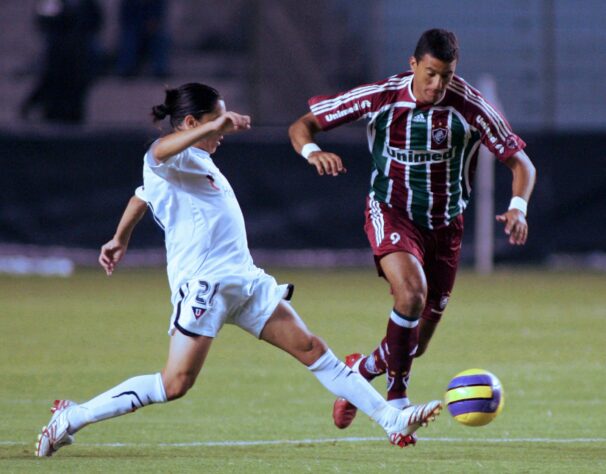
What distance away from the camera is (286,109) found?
2098 centimetres

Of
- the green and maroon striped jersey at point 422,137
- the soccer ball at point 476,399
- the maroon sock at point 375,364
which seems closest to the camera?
the soccer ball at point 476,399

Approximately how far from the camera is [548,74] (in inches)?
845

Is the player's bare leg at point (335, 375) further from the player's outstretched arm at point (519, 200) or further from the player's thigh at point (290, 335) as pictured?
the player's outstretched arm at point (519, 200)

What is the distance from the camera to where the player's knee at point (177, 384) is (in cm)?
648

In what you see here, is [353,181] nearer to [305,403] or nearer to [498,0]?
[498,0]

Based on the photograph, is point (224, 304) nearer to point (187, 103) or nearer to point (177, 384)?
point (177, 384)

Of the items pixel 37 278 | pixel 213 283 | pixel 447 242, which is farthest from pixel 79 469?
pixel 37 278

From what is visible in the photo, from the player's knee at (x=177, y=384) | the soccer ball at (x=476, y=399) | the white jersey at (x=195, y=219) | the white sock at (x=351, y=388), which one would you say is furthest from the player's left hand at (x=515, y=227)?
the player's knee at (x=177, y=384)

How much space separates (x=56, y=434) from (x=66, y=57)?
14804 millimetres

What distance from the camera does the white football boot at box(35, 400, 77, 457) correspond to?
6.62 meters

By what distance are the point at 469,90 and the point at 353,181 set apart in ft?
39.9

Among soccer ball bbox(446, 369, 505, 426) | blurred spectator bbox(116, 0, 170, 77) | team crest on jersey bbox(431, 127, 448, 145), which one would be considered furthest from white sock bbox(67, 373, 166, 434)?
blurred spectator bbox(116, 0, 170, 77)

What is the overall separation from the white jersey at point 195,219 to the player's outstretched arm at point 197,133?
0.47 ft

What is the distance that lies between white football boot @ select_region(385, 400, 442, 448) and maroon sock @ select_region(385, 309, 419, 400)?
699mm
